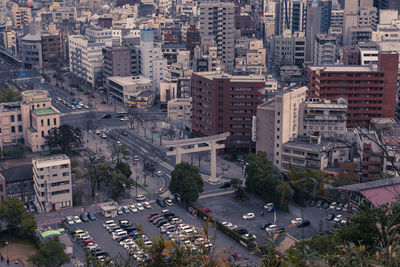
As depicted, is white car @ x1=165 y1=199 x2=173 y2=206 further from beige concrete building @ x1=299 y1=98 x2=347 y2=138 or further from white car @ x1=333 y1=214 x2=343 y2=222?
beige concrete building @ x1=299 y1=98 x2=347 y2=138

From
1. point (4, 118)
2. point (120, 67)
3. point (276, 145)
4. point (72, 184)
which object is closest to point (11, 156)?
point (4, 118)

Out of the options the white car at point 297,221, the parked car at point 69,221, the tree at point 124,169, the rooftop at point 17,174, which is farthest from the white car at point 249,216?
the rooftop at point 17,174

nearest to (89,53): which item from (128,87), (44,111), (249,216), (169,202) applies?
(128,87)

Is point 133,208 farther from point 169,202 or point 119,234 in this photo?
point 119,234

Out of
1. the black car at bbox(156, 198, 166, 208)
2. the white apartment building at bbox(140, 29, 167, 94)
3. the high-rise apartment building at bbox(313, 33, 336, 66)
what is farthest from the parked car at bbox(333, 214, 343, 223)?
the high-rise apartment building at bbox(313, 33, 336, 66)

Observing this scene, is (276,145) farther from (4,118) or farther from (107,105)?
(107,105)
